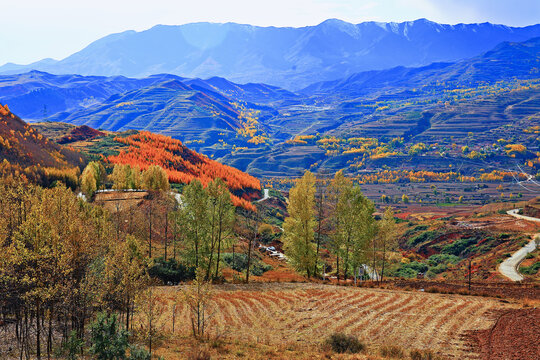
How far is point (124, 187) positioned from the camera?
10494 cm

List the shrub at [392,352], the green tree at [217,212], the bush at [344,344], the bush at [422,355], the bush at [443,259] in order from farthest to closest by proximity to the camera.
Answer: the bush at [443,259] → the green tree at [217,212] → the bush at [344,344] → the shrub at [392,352] → the bush at [422,355]

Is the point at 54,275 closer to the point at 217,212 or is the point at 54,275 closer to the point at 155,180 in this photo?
the point at 217,212

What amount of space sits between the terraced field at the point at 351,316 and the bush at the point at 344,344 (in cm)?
185

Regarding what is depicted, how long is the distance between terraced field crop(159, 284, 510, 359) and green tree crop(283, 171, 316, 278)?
1052cm

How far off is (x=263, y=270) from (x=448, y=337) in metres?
46.1

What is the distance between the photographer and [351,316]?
119 ft

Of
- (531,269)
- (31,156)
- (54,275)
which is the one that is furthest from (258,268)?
(31,156)

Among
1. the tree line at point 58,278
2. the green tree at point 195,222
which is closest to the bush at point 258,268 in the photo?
the green tree at point 195,222

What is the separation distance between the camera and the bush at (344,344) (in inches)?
1110

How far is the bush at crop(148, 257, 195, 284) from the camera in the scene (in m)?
53.4

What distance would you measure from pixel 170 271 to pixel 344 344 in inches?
1281

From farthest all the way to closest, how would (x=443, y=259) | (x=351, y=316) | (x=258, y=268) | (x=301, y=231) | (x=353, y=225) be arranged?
1. (x=443, y=259)
2. (x=258, y=268)
3. (x=301, y=231)
4. (x=353, y=225)
5. (x=351, y=316)

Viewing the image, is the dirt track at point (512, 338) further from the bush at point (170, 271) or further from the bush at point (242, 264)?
the bush at point (242, 264)

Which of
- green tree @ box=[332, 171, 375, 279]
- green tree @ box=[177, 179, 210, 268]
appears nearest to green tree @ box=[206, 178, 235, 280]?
green tree @ box=[177, 179, 210, 268]
